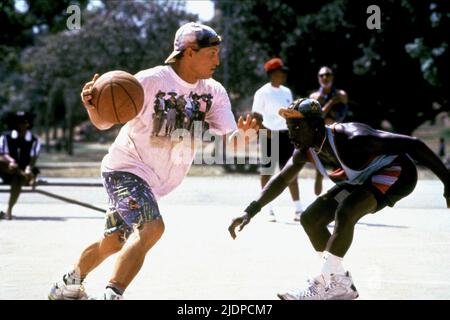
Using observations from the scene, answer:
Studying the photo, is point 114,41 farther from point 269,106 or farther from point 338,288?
point 338,288

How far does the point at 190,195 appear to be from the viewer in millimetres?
14477

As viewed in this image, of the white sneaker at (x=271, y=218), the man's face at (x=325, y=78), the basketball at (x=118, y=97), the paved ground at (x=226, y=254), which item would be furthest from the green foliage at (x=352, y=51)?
the basketball at (x=118, y=97)

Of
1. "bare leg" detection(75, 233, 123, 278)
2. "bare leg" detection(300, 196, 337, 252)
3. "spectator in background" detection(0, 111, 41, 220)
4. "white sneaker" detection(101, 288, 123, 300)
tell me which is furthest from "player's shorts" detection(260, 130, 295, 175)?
"white sneaker" detection(101, 288, 123, 300)

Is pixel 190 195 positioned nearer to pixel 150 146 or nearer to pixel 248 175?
pixel 248 175

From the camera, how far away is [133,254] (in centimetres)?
486

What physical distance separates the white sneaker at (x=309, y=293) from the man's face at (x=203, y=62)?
5.19 feet

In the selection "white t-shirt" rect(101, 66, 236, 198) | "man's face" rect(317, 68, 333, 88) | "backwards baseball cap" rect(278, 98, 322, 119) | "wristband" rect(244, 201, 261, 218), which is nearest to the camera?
"white t-shirt" rect(101, 66, 236, 198)

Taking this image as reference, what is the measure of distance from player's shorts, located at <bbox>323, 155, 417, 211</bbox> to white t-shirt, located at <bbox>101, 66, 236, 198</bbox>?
1269 millimetres

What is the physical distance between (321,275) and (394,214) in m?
5.99

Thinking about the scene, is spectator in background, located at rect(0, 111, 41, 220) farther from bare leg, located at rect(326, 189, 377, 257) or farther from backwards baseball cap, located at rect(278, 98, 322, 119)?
bare leg, located at rect(326, 189, 377, 257)

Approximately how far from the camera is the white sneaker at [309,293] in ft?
18.1

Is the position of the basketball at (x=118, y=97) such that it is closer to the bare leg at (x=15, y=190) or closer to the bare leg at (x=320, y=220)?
the bare leg at (x=320, y=220)

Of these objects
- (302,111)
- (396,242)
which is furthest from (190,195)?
(302,111)

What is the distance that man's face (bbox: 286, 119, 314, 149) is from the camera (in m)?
5.67
